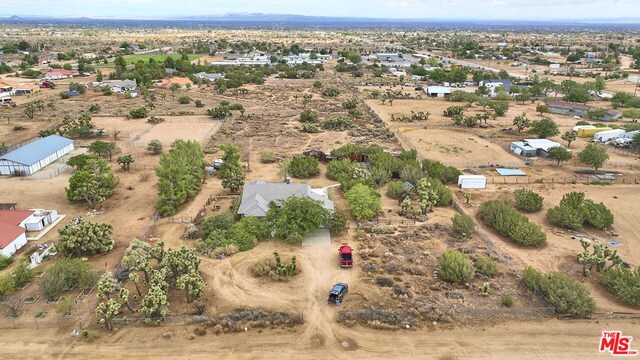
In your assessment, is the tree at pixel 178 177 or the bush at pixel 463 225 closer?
the bush at pixel 463 225

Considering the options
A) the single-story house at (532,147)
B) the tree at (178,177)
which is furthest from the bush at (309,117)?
the single-story house at (532,147)

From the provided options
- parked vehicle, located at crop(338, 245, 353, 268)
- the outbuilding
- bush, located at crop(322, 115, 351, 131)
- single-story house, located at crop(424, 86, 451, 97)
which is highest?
single-story house, located at crop(424, 86, 451, 97)

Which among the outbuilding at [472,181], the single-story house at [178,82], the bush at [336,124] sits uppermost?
the single-story house at [178,82]

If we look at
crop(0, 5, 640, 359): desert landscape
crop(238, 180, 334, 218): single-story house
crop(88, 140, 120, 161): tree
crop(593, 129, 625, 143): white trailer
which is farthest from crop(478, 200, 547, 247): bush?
crop(88, 140, 120, 161): tree

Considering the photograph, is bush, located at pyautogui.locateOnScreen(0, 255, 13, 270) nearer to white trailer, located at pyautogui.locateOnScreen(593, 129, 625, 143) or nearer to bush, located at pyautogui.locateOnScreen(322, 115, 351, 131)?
bush, located at pyautogui.locateOnScreen(322, 115, 351, 131)

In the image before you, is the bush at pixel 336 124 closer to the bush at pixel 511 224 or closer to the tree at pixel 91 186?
the bush at pixel 511 224

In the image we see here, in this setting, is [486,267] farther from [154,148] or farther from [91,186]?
[154,148]

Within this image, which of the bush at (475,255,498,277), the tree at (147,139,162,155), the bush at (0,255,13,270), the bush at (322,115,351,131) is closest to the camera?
the bush at (475,255,498,277)
